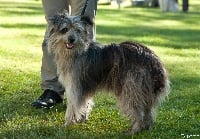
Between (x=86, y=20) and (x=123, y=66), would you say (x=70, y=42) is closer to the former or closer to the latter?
(x=86, y=20)

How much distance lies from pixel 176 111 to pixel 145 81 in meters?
1.50

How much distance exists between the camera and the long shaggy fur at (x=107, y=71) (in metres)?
6.39

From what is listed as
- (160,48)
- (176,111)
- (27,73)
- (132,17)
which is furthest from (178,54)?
(132,17)

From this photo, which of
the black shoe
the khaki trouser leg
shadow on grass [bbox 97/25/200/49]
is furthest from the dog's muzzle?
shadow on grass [bbox 97/25/200/49]

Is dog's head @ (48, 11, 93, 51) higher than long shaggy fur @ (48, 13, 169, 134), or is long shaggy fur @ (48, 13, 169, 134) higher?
dog's head @ (48, 11, 93, 51)

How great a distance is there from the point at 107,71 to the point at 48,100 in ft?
4.72

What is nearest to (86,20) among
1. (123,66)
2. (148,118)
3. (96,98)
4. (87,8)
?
(87,8)

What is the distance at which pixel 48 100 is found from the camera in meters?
7.68

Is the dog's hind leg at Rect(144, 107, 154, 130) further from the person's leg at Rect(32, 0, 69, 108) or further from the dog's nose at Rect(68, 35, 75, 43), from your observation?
the person's leg at Rect(32, 0, 69, 108)

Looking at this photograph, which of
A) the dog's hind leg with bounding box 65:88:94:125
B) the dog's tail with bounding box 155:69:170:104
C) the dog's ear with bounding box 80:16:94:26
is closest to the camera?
the dog's tail with bounding box 155:69:170:104

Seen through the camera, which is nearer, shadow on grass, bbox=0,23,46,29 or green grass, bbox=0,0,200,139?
green grass, bbox=0,0,200,139

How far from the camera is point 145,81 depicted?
6.37 meters

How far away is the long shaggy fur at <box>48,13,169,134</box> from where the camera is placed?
6.39 metres

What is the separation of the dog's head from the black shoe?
1.23 m
